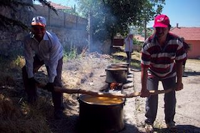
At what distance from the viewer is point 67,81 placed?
6.75 metres

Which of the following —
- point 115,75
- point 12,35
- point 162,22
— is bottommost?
point 115,75

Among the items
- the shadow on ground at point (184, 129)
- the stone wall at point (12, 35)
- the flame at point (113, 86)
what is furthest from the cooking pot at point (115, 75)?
the shadow on ground at point (184, 129)

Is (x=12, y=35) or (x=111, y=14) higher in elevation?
(x=111, y=14)

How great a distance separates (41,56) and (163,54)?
2213 millimetres

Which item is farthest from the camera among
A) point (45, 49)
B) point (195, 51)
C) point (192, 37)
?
point (192, 37)

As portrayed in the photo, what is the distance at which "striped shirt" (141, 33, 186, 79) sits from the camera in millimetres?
3789

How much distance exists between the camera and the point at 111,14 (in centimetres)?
1803

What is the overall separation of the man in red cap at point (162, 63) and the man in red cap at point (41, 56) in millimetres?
1572

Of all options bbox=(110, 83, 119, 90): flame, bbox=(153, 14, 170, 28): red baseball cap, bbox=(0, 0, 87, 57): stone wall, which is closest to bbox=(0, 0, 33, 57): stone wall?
bbox=(0, 0, 87, 57): stone wall

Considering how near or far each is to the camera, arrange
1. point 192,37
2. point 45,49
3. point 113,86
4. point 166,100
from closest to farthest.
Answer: point 45,49 → point 166,100 → point 113,86 → point 192,37

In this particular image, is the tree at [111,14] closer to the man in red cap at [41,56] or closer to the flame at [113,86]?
the flame at [113,86]

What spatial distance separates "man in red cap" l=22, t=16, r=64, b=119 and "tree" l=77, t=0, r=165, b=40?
13497mm

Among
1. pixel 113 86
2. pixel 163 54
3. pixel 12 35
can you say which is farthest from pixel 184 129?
pixel 12 35

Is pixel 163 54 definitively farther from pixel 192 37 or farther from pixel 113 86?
pixel 192 37
